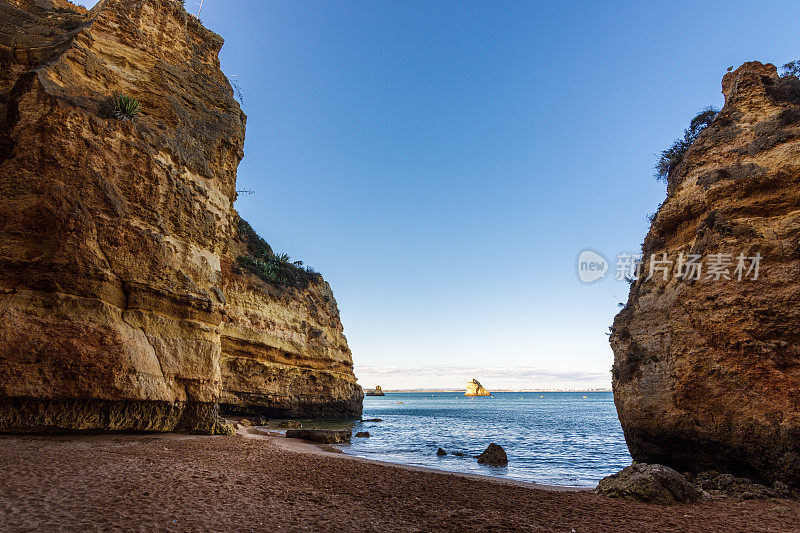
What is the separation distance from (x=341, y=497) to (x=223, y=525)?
193 centimetres

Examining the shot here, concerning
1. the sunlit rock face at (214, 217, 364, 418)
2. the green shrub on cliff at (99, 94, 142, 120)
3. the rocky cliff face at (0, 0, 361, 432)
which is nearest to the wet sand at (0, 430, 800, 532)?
the rocky cliff face at (0, 0, 361, 432)

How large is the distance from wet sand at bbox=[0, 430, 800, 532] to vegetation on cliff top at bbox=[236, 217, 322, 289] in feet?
67.2

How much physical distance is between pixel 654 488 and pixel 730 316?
15.4ft

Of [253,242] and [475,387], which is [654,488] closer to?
[253,242]

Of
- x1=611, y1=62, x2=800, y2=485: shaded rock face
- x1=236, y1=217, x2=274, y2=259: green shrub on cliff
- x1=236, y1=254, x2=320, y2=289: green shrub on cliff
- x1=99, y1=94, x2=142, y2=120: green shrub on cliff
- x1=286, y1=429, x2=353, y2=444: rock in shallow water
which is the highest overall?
x1=236, y1=217, x2=274, y2=259: green shrub on cliff

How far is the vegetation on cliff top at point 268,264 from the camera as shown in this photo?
1102 inches

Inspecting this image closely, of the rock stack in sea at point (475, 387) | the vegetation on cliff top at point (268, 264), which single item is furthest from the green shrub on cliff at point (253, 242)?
the rock stack in sea at point (475, 387)

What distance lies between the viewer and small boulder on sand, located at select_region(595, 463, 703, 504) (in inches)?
270

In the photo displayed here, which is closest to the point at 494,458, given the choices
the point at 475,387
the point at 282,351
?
the point at 282,351

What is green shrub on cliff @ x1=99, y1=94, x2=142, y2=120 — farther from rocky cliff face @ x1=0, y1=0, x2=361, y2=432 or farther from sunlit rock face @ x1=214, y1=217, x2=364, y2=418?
sunlit rock face @ x1=214, y1=217, x2=364, y2=418

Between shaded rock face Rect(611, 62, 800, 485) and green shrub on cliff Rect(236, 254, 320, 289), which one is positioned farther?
green shrub on cliff Rect(236, 254, 320, 289)

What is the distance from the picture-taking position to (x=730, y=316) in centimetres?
908

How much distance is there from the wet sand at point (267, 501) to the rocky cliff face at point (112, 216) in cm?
132

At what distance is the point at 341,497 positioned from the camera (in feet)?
17.5
